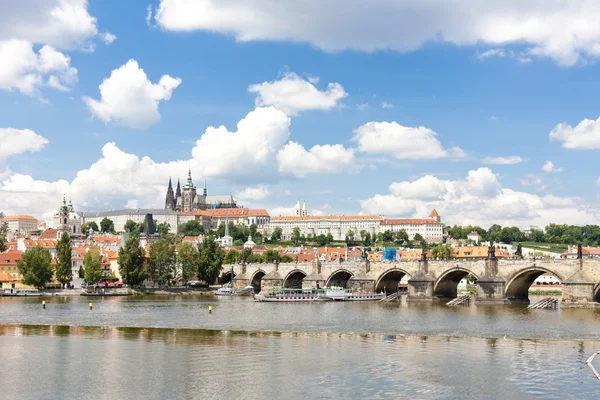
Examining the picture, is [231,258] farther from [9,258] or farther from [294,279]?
[9,258]

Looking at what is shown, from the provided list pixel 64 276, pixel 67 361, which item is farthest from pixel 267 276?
pixel 67 361

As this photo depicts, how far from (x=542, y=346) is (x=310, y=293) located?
46.7 meters

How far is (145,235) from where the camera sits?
16075 centimetres

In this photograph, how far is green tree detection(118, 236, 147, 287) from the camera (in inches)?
3349

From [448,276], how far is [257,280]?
1371 inches

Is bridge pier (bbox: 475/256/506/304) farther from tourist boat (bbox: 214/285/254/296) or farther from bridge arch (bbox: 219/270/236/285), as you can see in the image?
bridge arch (bbox: 219/270/236/285)

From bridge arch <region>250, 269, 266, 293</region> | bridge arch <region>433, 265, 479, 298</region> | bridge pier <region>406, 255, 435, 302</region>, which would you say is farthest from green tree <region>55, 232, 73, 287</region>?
bridge arch <region>433, 265, 479, 298</region>

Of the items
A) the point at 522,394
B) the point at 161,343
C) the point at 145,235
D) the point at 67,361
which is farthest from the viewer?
the point at 145,235

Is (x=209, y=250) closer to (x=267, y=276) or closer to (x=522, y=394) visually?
(x=267, y=276)

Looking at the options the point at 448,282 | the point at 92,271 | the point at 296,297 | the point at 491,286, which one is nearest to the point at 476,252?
the point at 448,282

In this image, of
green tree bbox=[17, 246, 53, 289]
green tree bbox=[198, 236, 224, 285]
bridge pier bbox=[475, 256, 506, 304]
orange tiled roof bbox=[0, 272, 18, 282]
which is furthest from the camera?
green tree bbox=[198, 236, 224, 285]

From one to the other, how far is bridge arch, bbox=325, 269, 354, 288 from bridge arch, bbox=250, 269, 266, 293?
12.3 metres

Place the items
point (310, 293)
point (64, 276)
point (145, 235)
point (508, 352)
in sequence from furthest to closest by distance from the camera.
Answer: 1. point (145, 235)
2. point (64, 276)
3. point (310, 293)
4. point (508, 352)

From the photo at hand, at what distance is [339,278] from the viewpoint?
3479 inches
